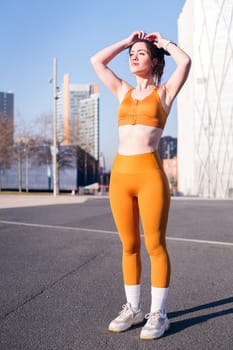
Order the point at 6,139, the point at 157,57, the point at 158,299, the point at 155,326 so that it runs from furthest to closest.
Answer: the point at 6,139 → the point at 157,57 → the point at 158,299 → the point at 155,326

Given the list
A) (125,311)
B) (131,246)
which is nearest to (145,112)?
(131,246)

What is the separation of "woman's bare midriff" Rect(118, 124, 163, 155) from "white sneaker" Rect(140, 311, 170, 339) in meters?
1.06

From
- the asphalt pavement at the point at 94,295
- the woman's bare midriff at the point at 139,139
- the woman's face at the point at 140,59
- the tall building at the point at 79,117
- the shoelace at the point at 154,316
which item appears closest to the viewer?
the asphalt pavement at the point at 94,295

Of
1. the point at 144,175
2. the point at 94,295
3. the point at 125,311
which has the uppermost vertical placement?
the point at 144,175

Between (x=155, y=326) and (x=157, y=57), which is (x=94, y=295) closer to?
(x=155, y=326)

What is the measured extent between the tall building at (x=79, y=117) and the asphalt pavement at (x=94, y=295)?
21.9 metres

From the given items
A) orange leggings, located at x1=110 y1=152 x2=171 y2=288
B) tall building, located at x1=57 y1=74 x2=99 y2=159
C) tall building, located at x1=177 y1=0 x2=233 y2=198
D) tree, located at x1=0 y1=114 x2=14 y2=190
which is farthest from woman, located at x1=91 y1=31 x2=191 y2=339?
tall building, located at x1=177 y1=0 x2=233 y2=198

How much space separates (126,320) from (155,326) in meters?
0.22

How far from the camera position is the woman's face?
2609mm

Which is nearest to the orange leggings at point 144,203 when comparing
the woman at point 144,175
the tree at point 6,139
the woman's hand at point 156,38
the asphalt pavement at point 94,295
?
the woman at point 144,175

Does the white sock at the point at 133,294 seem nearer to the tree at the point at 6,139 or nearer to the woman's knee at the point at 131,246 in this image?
the woman's knee at the point at 131,246

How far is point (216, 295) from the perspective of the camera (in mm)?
3248

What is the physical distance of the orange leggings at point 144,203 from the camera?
240 centimetres

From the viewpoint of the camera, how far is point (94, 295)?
316 centimetres
